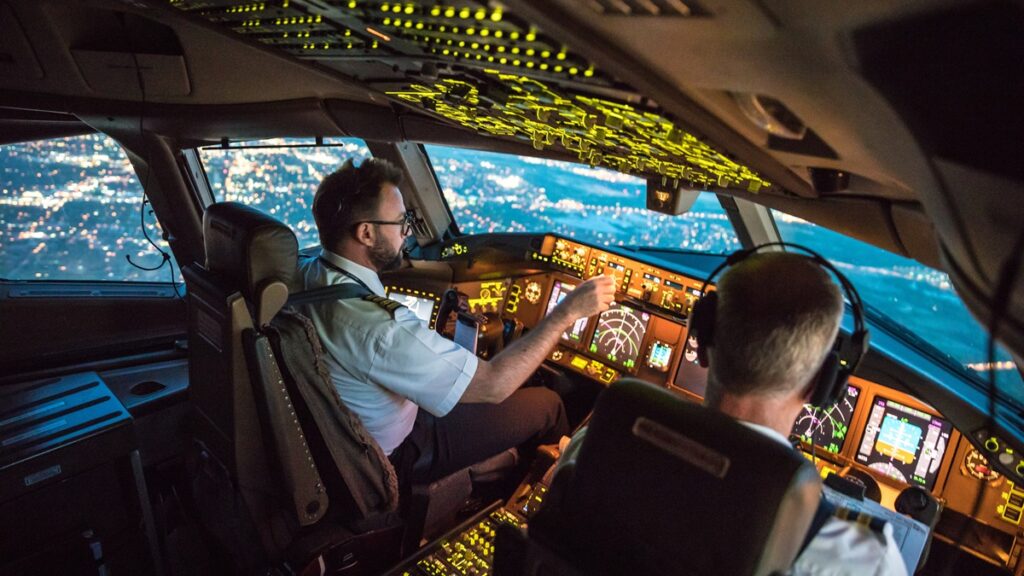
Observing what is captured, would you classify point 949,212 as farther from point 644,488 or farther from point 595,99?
point 595,99

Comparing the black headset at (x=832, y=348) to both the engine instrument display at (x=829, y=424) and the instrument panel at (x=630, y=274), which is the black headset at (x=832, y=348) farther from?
the instrument panel at (x=630, y=274)

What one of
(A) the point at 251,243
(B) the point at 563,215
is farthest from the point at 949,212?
(B) the point at 563,215

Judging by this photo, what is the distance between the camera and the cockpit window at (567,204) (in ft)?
8.50

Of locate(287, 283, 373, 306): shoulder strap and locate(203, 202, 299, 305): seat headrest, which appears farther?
locate(287, 283, 373, 306): shoulder strap

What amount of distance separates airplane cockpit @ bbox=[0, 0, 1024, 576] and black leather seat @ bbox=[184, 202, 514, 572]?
1 cm

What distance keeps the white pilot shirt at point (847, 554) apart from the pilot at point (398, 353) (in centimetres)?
108

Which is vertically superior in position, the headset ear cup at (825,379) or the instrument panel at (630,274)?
the instrument panel at (630,274)

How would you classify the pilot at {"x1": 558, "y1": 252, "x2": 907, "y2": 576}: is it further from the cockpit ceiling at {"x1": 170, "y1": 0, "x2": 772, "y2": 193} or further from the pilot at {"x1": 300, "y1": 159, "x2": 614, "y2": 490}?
the pilot at {"x1": 300, "y1": 159, "x2": 614, "y2": 490}

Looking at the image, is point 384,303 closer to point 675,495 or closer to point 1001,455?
point 675,495

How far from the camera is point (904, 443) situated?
6.47 feet

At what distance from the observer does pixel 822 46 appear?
2.02ft

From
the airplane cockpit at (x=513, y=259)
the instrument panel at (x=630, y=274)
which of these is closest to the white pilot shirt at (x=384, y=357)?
the airplane cockpit at (x=513, y=259)

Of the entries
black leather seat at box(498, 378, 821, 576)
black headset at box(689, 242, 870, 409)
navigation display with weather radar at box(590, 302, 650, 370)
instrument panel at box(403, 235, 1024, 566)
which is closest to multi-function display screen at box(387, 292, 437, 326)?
instrument panel at box(403, 235, 1024, 566)

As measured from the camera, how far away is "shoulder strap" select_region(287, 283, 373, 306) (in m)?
1.78
